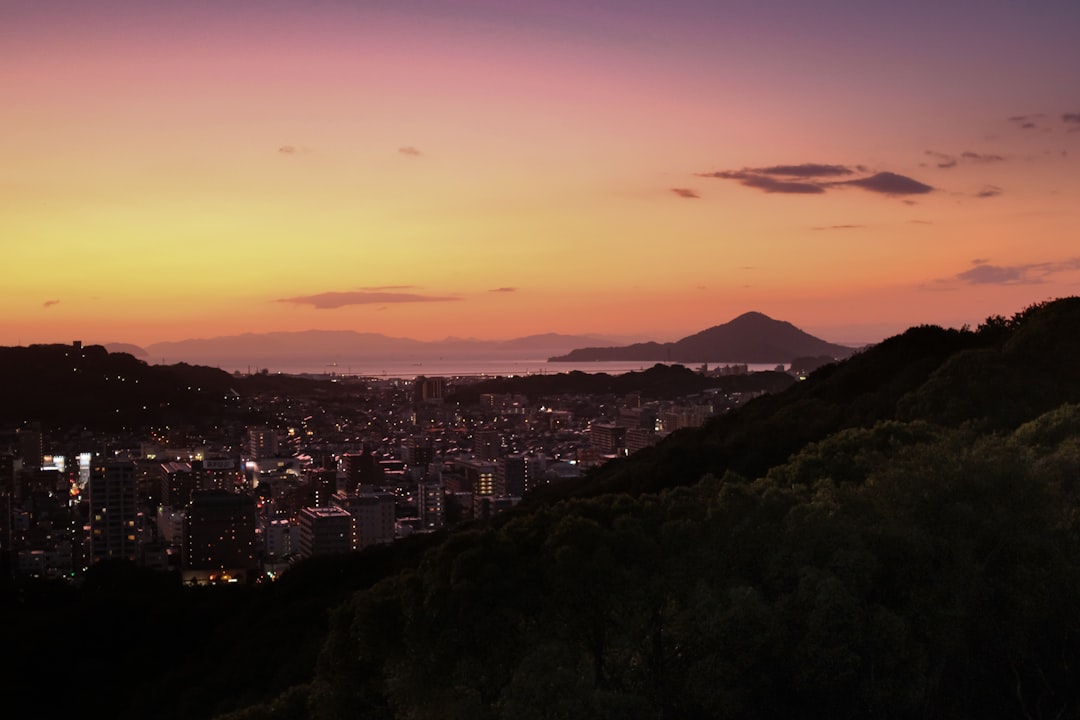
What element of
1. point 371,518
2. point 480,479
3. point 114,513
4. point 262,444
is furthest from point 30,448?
point 371,518

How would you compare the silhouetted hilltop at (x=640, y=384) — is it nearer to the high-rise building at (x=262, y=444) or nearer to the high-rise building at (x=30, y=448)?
the high-rise building at (x=262, y=444)

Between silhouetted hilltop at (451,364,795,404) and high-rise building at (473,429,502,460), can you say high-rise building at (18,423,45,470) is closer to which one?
high-rise building at (473,429,502,460)

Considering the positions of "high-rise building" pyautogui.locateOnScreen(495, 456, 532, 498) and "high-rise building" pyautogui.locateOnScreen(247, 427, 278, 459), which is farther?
"high-rise building" pyautogui.locateOnScreen(247, 427, 278, 459)

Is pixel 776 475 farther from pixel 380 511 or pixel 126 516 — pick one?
pixel 126 516

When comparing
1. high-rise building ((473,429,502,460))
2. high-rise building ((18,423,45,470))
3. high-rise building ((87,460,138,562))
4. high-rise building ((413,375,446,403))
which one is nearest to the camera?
high-rise building ((87,460,138,562))

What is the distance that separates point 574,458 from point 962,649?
58.8m

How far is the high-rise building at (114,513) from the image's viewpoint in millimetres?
42853

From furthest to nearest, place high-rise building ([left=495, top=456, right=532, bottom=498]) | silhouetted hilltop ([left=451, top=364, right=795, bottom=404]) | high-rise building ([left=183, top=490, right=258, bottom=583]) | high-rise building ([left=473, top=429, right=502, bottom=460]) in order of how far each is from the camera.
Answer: silhouetted hilltop ([left=451, top=364, right=795, bottom=404]) → high-rise building ([left=473, top=429, right=502, bottom=460]) → high-rise building ([left=495, top=456, right=532, bottom=498]) → high-rise building ([left=183, top=490, right=258, bottom=583])

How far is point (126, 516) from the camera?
4378 cm

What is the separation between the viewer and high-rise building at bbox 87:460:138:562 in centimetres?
4285

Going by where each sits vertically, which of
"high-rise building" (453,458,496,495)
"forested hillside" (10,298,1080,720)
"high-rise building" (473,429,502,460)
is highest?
"forested hillside" (10,298,1080,720)

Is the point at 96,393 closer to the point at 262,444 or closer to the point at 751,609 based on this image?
the point at 262,444

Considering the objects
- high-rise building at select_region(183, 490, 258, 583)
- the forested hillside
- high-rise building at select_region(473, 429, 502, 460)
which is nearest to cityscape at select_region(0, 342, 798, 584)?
high-rise building at select_region(183, 490, 258, 583)

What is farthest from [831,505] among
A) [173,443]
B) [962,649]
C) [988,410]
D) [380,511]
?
[173,443]
